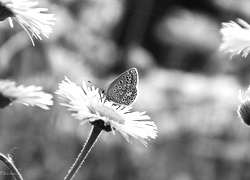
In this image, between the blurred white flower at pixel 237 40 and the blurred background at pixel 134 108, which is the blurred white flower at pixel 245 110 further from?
the blurred background at pixel 134 108

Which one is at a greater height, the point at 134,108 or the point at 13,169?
the point at 13,169

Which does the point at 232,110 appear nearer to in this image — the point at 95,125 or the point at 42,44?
the point at 42,44

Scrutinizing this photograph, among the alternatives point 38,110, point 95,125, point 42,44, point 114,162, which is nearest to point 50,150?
point 38,110

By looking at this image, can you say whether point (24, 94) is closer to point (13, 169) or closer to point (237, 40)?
point (13, 169)

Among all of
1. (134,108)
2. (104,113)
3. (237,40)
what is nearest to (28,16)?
(104,113)

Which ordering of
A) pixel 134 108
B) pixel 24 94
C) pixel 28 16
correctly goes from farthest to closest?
pixel 134 108, pixel 28 16, pixel 24 94
